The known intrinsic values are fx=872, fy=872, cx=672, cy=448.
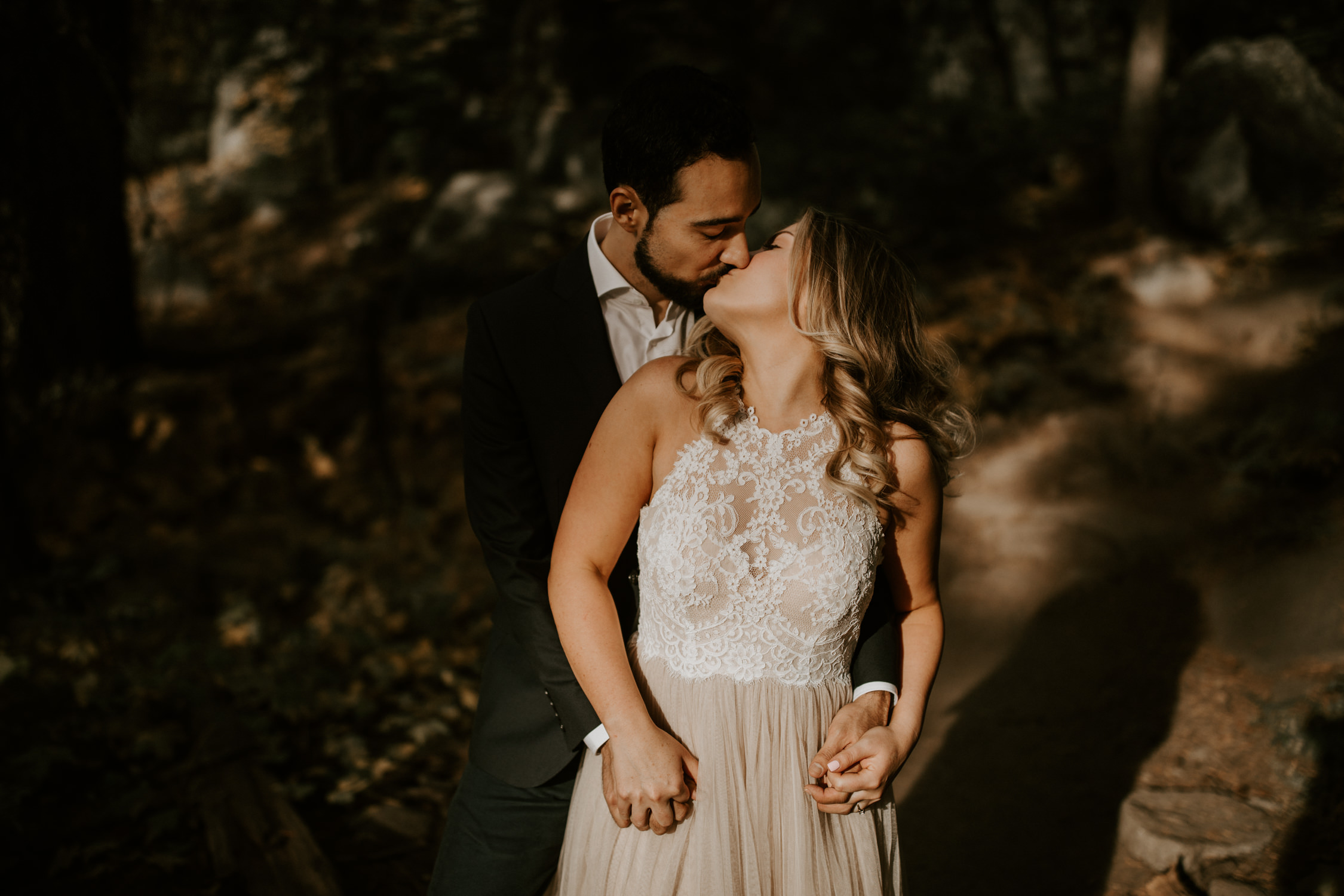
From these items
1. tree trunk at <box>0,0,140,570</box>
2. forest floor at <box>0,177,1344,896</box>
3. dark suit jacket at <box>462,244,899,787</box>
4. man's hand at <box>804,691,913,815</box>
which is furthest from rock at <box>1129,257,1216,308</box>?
tree trunk at <box>0,0,140,570</box>

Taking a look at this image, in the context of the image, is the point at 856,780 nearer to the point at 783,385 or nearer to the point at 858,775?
the point at 858,775

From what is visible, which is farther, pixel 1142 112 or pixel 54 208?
pixel 1142 112

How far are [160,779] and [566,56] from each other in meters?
7.64

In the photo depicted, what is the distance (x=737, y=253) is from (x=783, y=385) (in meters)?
0.34

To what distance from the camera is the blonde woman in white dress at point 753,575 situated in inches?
68.0

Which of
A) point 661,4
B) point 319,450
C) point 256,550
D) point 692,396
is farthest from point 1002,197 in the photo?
point 692,396

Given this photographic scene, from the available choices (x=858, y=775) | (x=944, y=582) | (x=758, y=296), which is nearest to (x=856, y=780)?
(x=858, y=775)

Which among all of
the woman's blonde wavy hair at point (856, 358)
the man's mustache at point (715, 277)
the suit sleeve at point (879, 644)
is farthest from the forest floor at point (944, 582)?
the man's mustache at point (715, 277)

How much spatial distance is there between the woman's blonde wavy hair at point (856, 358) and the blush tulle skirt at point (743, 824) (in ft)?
1.62

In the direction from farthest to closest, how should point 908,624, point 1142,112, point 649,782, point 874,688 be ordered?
point 1142,112
point 908,624
point 874,688
point 649,782

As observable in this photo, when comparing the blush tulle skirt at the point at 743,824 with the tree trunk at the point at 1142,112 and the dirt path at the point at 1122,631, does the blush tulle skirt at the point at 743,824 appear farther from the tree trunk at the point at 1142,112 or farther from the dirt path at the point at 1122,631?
the tree trunk at the point at 1142,112

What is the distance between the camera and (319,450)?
6.54 metres

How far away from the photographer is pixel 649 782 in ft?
5.49

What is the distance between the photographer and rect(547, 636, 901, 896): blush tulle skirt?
5.62 ft
